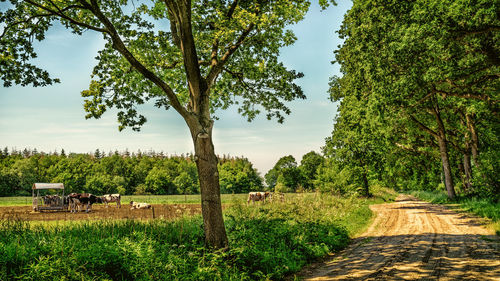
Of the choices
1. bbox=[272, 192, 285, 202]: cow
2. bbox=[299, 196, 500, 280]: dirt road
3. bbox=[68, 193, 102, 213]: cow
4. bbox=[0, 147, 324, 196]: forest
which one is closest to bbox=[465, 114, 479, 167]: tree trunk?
bbox=[299, 196, 500, 280]: dirt road

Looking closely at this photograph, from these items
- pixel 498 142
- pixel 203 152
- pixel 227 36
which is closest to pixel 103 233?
pixel 203 152

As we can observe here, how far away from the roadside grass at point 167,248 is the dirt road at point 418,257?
87 cm

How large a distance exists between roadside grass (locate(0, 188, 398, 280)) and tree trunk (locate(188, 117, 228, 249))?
41 centimetres

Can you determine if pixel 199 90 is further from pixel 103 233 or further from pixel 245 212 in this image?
pixel 245 212

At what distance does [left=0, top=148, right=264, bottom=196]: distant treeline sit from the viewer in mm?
101625

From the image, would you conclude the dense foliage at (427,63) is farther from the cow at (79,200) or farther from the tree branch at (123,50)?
the cow at (79,200)

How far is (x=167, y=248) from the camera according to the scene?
709 cm

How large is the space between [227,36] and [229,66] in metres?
3.06

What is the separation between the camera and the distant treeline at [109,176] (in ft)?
333

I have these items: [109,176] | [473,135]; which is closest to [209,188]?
[473,135]

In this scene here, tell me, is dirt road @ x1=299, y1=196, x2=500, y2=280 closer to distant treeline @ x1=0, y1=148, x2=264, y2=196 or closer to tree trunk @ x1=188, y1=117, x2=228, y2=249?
tree trunk @ x1=188, y1=117, x2=228, y2=249

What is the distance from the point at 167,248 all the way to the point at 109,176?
120242 millimetres

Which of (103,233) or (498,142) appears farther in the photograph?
(498,142)

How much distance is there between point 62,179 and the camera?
106438mm
